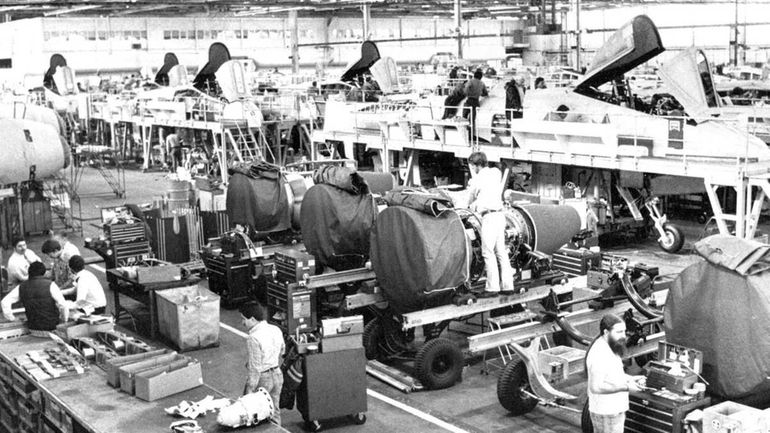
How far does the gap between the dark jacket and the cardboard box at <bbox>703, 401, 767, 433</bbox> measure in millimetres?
7391

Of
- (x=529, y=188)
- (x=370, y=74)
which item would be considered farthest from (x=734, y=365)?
(x=370, y=74)

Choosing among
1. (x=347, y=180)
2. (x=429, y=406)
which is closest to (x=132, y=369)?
(x=429, y=406)

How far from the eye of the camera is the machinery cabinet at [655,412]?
781 centimetres

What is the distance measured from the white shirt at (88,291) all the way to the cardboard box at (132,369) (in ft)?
10.2

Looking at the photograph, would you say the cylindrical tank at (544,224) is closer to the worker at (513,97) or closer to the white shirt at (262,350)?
the white shirt at (262,350)

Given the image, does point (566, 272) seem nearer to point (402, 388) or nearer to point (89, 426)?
point (402, 388)

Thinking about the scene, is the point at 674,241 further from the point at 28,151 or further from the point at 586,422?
the point at 28,151

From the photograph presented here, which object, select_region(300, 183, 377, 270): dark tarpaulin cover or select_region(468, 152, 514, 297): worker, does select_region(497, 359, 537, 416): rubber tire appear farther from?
select_region(300, 183, 377, 270): dark tarpaulin cover

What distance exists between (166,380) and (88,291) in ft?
12.5

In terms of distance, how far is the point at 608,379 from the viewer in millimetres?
7586

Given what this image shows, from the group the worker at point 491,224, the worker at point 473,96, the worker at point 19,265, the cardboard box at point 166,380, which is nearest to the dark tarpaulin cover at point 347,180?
the worker at point 491,224

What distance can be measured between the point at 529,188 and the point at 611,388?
1378cm

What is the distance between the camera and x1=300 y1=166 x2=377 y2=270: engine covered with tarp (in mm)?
12305

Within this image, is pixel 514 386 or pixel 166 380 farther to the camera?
pixel 514 386
